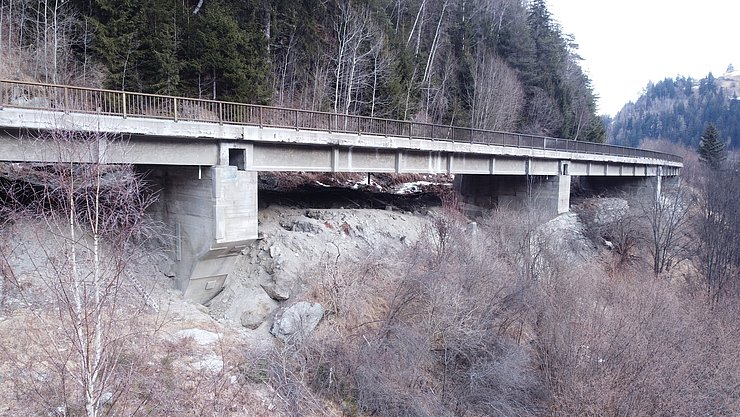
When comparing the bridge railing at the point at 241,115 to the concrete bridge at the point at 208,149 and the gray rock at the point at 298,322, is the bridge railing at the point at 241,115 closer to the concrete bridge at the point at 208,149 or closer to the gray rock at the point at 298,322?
the concrete bridge at the point at 208,149

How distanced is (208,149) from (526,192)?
19175 millimetres

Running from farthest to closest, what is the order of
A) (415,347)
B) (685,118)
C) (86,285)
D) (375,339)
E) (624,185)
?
(685,118) < (624,185) < (375,339) < (415,347) < (86,285)

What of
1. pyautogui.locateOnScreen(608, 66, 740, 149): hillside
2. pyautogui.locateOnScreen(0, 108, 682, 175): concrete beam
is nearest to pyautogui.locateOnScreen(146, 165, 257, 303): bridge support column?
pyautogui.locateOnScreen(0, 108, 682, 175): concrete beam

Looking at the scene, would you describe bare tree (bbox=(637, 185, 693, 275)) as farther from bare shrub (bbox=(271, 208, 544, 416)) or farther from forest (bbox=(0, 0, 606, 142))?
forest (bbox=(0, 0, 606, 142))

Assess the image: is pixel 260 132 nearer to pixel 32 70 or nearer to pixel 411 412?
pixel 411 412

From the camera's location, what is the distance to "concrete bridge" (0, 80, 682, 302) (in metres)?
11.1

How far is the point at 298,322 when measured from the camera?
12.8 meters

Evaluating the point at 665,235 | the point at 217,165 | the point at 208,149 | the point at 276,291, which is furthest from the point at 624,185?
the point at 208,149

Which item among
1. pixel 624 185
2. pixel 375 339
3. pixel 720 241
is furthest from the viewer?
pixel 624 185

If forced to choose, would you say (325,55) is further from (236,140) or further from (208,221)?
(208,221)

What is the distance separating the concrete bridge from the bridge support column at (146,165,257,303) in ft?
0.10

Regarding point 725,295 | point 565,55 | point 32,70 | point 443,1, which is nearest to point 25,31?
point 32,70

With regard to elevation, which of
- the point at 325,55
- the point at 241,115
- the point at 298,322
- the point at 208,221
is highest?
the point at 325,55

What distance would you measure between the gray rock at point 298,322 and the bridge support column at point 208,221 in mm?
2907
